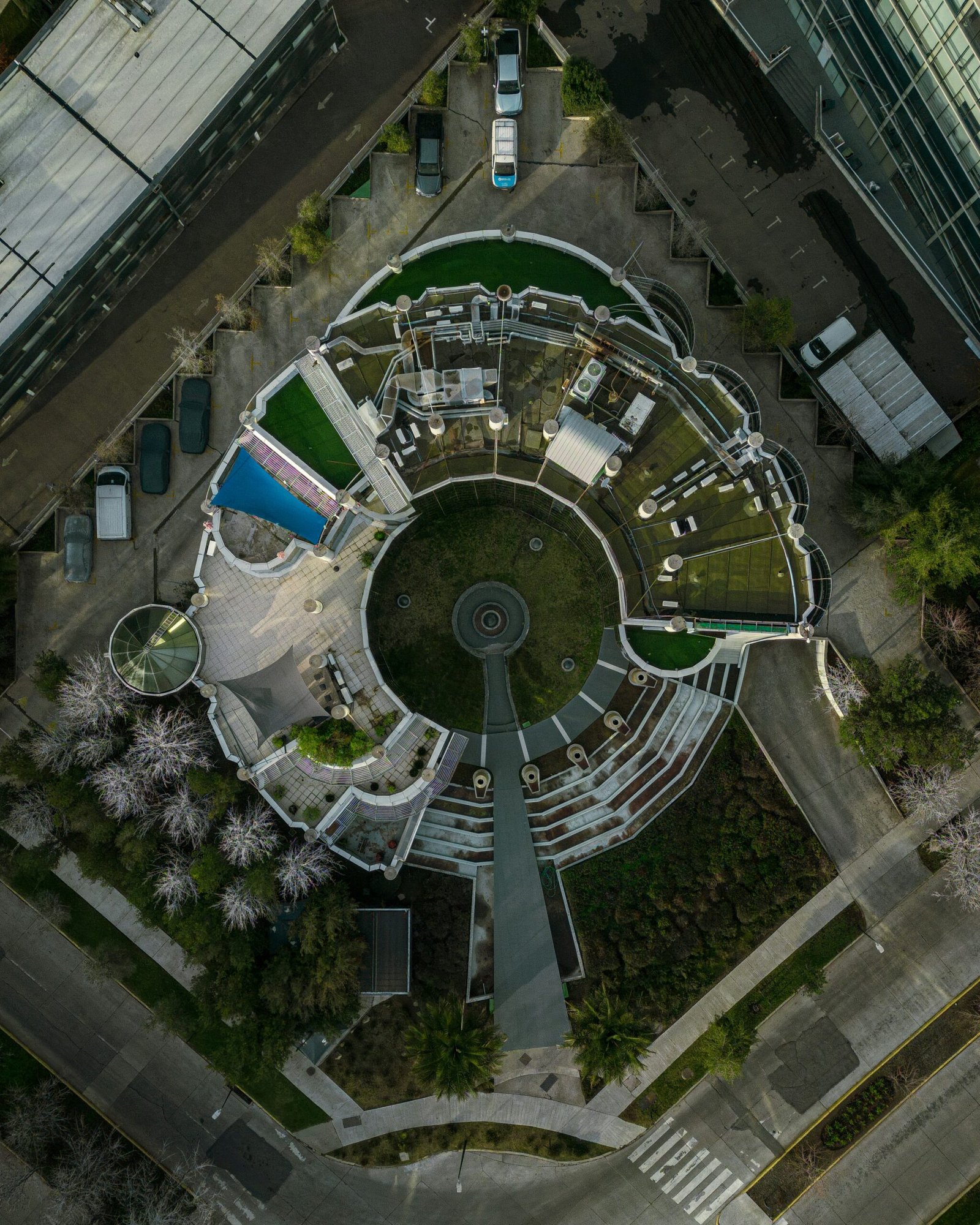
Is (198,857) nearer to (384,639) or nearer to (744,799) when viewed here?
(384,639)

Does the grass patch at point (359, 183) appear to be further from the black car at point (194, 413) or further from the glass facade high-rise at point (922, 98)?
the glass facade high-rise at point (922, 98)

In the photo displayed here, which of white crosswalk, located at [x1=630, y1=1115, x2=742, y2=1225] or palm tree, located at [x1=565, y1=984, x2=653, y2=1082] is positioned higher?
palm tree, located at [x1=565, y1=984, x2=653, y2=1082]

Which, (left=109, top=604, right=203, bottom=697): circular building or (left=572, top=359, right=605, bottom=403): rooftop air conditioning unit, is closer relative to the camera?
(left=572, top=359, right=605, bottom=403): rooftop air conditioning unit

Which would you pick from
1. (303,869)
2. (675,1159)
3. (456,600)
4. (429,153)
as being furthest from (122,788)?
(429,153)

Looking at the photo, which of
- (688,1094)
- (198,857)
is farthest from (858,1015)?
(198,857)

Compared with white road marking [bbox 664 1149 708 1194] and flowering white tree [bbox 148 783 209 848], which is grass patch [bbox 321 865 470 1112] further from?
white road marking [bbox 664 1149 708 1194]

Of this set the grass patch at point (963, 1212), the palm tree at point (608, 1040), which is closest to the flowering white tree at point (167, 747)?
the palm tree at point (608, 1040)

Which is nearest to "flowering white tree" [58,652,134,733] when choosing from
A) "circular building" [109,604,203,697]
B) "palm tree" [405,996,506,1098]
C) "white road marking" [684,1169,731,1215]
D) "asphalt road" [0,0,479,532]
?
"circular building" [109,604,203,697]
